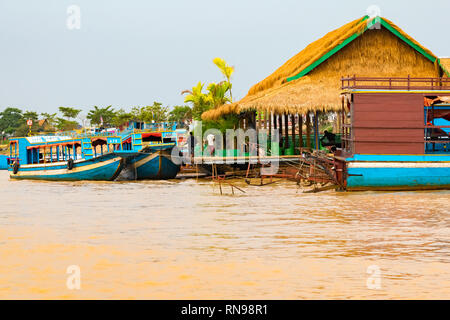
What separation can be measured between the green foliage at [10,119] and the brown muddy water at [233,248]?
9369cm

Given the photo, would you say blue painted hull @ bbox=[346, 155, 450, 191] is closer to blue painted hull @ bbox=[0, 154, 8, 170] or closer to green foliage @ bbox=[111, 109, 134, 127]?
blue painted hull @ bbox=[0, 154, 8, 170]

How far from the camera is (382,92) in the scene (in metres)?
17.2

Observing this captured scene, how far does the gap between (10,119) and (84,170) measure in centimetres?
8713

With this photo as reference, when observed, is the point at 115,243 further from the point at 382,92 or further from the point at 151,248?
the point at 382,92

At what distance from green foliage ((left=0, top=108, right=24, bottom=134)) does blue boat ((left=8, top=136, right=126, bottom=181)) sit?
72913mm

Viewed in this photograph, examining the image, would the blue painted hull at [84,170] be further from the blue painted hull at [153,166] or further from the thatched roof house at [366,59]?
the thatched roof house at [366,59]

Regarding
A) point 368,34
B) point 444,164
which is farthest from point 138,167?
point 444,164

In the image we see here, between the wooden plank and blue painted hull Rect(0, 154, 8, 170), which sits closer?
the wooden plank

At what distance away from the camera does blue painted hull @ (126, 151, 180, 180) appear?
2534 centimetres

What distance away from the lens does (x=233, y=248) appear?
Result: 9188 millimetres

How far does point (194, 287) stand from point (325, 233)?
4.20 meters

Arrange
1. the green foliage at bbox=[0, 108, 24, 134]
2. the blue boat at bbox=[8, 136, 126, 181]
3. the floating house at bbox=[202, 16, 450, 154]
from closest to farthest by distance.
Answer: the floating house at bbox=[202, 16, 450, 154] < the blue boat at bbox=[8, 136, 126, 181] < the green foliage at bbox=[0, 108, 24, 134]

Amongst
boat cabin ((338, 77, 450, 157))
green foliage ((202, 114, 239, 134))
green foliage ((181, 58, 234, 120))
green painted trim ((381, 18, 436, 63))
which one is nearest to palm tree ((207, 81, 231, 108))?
green foliage ((181, 58, 234, 120))

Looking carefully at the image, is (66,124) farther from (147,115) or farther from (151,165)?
(151,165)
